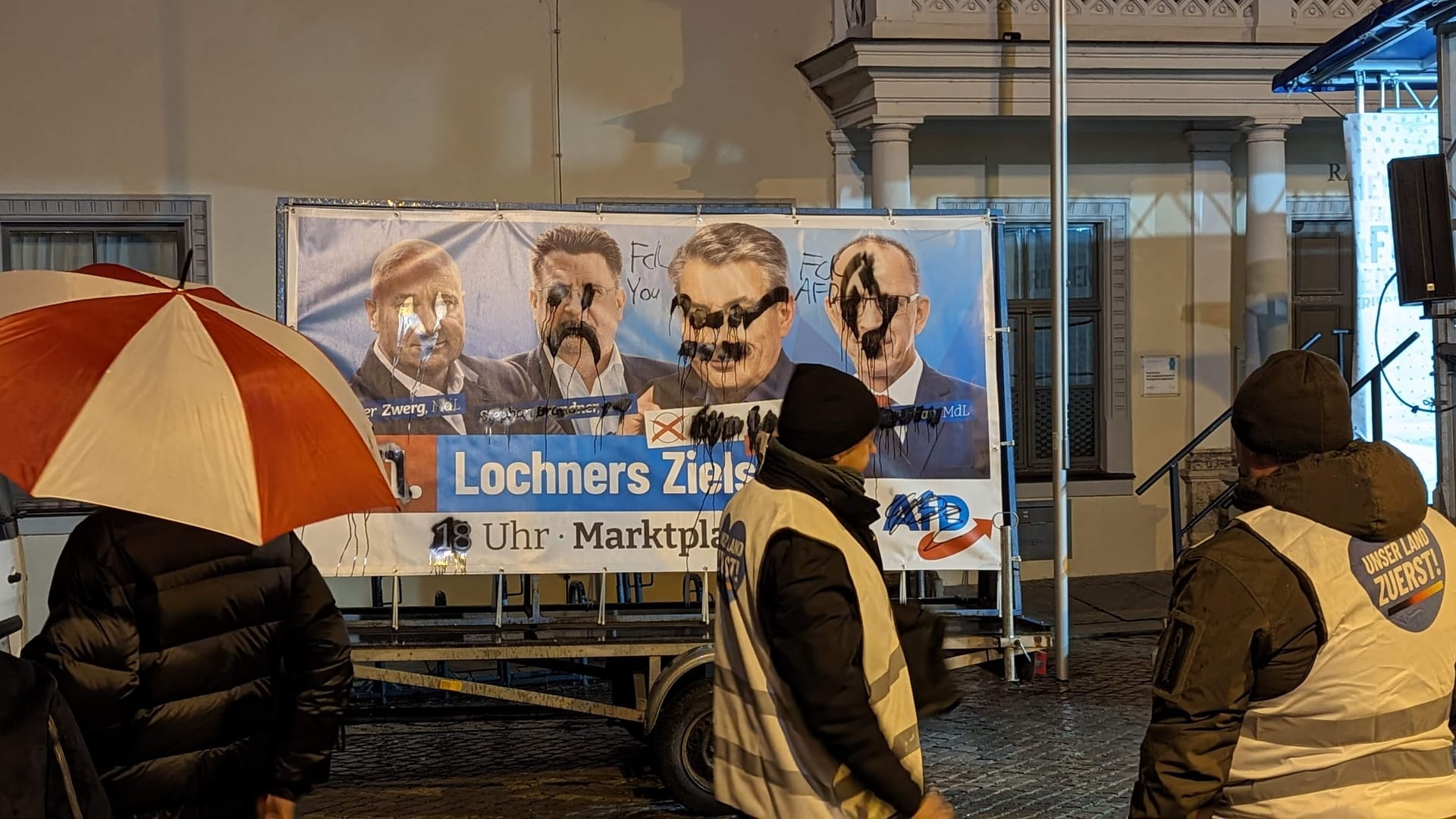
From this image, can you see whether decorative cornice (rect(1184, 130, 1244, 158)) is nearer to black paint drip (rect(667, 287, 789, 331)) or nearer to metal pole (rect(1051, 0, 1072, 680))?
metal pole (rect(1051, 0, 1072, 680))

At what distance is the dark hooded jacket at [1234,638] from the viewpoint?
2.38 meters

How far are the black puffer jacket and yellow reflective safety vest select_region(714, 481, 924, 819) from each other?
95 centimetres

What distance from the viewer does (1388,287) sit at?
30.4 ft

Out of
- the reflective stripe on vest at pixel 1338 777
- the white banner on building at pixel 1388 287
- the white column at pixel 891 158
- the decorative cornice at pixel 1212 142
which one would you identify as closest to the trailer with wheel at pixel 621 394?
the white banner on building at pixel 1388 287

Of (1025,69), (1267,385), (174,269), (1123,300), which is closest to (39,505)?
(174,269)

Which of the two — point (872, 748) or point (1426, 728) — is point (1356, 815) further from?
point (872, 748)

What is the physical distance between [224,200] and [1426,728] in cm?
1096

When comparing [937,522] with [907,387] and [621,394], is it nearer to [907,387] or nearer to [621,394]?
[907,387]

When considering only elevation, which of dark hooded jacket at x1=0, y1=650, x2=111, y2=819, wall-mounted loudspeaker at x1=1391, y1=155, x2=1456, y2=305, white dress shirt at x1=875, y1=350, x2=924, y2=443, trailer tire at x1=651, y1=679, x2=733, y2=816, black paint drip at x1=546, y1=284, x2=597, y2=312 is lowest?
trailer tire at x1=651, y1=679, x2=733, y2=816

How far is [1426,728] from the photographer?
8.32ft

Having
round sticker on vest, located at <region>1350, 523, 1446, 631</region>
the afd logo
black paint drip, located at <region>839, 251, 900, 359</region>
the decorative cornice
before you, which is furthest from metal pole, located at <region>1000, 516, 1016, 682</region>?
the decorative cornice

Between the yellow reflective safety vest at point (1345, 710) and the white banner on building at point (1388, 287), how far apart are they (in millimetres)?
6920

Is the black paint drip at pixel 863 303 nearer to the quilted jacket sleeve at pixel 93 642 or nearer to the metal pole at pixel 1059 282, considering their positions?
the metal pole at pixel 1059 282

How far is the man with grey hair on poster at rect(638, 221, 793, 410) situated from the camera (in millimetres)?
6785
